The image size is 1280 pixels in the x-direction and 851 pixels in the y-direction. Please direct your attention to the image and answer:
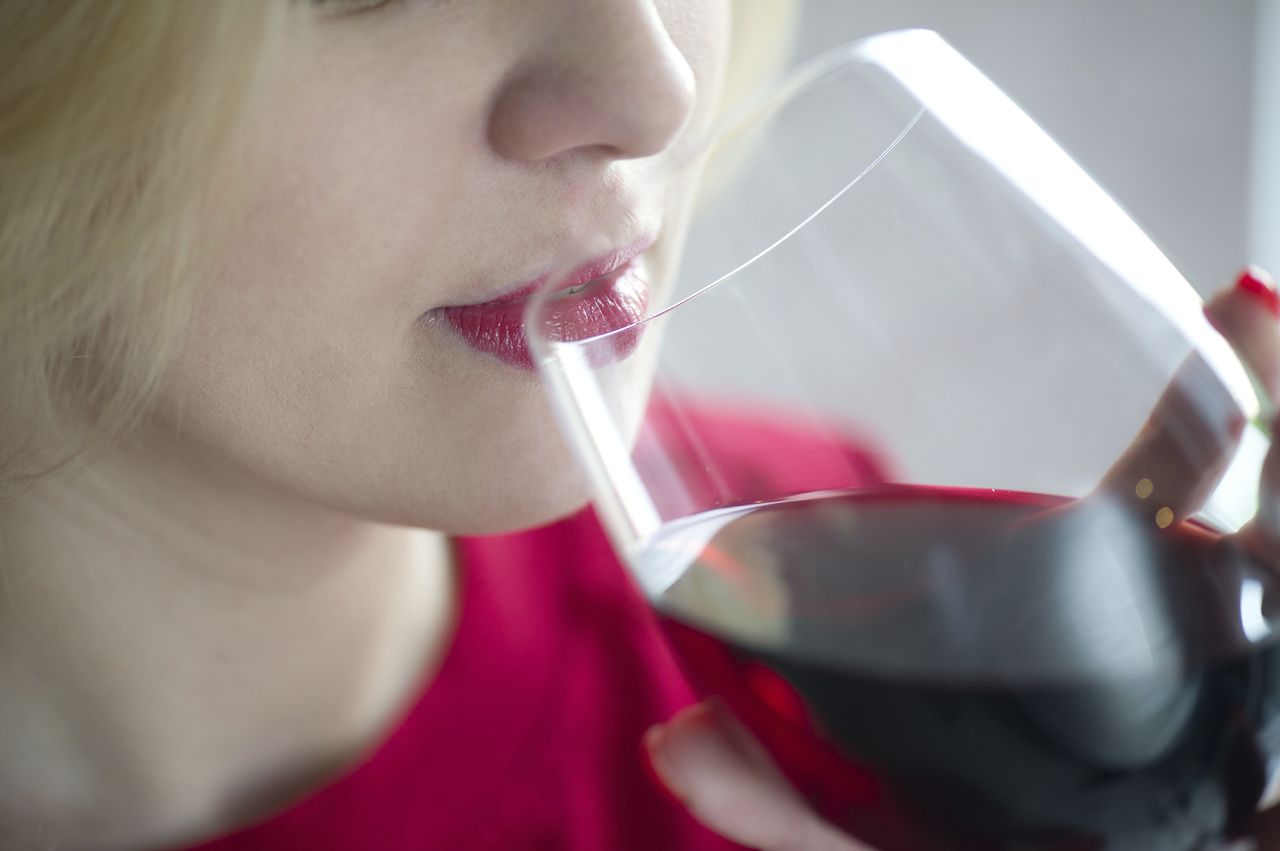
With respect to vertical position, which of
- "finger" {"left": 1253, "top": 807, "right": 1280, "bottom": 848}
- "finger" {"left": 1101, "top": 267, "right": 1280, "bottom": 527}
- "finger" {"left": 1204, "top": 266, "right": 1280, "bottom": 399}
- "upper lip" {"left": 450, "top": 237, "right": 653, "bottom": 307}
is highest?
"upper lip" {"left": 450, "top": 237, "right": 653, "bottom": 307}

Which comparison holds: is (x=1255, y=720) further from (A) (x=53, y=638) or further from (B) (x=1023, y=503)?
(A) (x=53, y=638)

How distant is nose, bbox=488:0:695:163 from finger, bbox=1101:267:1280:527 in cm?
25

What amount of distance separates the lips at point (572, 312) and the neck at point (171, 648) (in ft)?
0.74

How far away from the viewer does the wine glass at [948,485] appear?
43cm

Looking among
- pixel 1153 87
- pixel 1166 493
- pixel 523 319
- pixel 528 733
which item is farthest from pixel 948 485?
pixel 1153 87

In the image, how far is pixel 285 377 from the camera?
58 cm

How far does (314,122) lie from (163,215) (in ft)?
0.25

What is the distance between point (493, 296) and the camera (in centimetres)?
57

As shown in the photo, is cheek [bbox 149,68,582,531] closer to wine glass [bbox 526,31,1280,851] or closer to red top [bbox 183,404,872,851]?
wine glass [bbox 526,31,1280,851]

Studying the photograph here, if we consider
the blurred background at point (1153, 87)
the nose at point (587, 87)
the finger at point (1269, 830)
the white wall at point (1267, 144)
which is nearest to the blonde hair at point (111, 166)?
the nose at point (587, 87)

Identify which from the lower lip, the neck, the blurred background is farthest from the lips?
the blurred background

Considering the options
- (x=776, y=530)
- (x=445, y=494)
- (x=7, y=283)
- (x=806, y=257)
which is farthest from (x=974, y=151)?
(x=7, y=283)

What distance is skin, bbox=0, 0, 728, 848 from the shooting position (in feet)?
1.77

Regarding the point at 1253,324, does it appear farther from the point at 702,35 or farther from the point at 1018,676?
the point at 702,35
